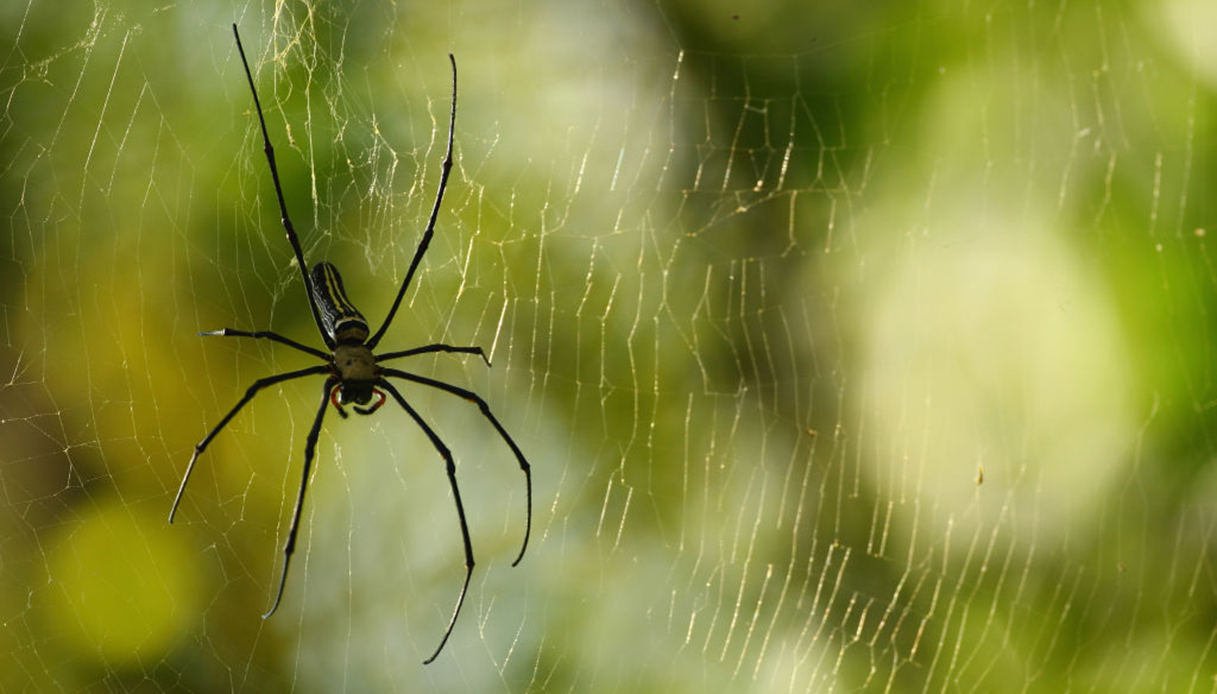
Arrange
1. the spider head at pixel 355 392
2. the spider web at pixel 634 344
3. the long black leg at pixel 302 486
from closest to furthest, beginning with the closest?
1. the long black leg at pixel 302 486
2. the spider head at pixel 355 392
3. the spider web at pixel 634 344

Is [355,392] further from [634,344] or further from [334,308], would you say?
[634,344]

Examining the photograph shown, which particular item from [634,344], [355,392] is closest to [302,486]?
[355,392]

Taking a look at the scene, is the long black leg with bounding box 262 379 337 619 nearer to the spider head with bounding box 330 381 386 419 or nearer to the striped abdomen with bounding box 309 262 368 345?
the spider head with bounding box 330 381 386 419

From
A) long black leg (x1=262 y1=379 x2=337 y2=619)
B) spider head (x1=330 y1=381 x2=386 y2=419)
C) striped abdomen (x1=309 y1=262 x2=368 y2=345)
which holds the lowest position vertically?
long black leg (x1=262 y1=379 x2=337 y2=619)

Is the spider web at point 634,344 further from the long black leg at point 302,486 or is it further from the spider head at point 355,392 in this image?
the long black leg at point 302,486

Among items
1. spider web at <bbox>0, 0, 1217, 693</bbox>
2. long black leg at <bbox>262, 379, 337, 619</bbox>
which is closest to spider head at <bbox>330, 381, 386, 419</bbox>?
long black leg at <bbox>262, 379, 337, 619</bbox>

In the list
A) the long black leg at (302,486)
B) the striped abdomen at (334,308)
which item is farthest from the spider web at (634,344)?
the long black leg at (302,486)

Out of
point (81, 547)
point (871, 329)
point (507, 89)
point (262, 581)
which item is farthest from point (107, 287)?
point (871, 329)
